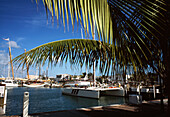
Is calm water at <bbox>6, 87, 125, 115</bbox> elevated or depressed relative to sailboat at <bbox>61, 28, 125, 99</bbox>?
depressed

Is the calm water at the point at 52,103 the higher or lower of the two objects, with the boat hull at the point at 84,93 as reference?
lower

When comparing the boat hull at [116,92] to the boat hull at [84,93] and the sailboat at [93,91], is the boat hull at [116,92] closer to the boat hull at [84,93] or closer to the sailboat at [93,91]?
the sailboat at [93,91]

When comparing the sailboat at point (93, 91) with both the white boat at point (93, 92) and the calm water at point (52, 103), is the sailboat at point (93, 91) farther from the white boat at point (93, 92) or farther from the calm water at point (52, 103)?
the calm water at point (52, 103)

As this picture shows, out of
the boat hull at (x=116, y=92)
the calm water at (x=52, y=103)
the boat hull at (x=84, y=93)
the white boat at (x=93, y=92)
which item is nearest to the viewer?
the calm water at (x=52, y=103)

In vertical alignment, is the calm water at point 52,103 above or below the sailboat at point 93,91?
below

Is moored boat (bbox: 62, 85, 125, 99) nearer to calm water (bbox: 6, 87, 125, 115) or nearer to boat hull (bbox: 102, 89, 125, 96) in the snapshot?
boat hull (bbox: 102, 89, 125, 96)

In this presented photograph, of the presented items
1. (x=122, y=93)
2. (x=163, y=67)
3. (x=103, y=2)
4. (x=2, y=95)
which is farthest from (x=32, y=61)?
(x=122, y=93)

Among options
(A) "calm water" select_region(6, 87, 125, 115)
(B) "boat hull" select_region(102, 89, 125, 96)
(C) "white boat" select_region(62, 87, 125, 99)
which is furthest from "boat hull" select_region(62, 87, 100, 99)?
(B) "boat hull" select_region(102, 89, 125, 96)

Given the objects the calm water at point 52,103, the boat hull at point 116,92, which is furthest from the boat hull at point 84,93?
the boat hull at point 116,92

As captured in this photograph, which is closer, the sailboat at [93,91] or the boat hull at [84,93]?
the boat hull at [84,93]

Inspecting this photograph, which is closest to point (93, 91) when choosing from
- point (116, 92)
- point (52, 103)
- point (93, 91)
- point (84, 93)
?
point (93, 91)

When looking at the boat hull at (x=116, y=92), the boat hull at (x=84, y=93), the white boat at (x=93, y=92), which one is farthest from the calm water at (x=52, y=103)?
the boat hull at (x=116, y=92)

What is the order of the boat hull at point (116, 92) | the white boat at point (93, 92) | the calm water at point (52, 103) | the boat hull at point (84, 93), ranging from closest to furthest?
the calm water at point (52, 103)
the boat hull at point (84, 93)
the white boat at point (93, 92)
the boat hull at point (116, 92)

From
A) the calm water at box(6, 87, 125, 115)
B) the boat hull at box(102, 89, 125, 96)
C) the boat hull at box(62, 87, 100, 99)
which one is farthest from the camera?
the boat hull at box(102, 89, 125, 96)
